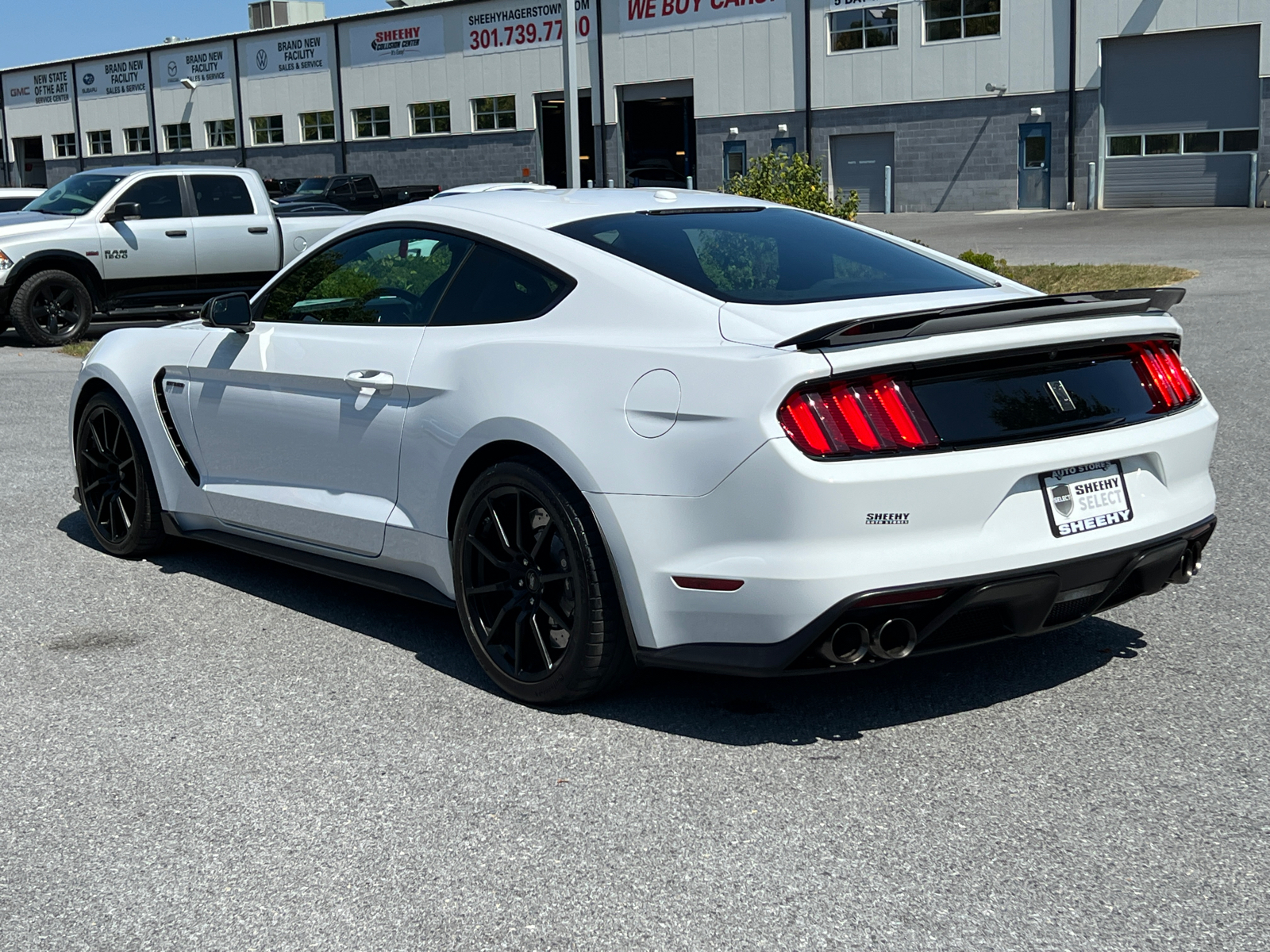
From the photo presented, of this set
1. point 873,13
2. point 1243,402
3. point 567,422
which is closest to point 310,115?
point 873,13

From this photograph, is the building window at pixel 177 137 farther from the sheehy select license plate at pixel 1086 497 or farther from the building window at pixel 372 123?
the sheehy select license plate at pixel 1086 497

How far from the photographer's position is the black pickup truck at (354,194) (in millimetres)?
30264

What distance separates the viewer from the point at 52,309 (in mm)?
16250

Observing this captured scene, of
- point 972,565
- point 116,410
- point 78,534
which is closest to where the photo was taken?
point 972,565

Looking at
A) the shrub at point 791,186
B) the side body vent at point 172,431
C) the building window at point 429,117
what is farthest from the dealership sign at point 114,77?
the side body vent at point 172,431

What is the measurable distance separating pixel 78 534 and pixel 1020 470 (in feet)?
15.8

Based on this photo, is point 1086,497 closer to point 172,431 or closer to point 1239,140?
point 172,431

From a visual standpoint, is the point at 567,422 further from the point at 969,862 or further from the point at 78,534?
the point at 78,534

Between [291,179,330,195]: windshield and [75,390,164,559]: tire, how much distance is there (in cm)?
2978

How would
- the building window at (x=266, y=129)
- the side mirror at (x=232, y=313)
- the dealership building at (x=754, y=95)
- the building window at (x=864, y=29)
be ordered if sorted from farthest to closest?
the building window at (x=266, y=129) < the building window at (x=864, y=29) < the dealership building at (x=754, y=95) < the side mirror at (x=232, y=313)

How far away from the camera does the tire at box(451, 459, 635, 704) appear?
4.16 metres

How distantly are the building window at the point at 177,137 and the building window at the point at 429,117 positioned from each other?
13.7 m

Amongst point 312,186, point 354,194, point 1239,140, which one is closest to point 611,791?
point 354,194

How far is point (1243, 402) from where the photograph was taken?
977cm
